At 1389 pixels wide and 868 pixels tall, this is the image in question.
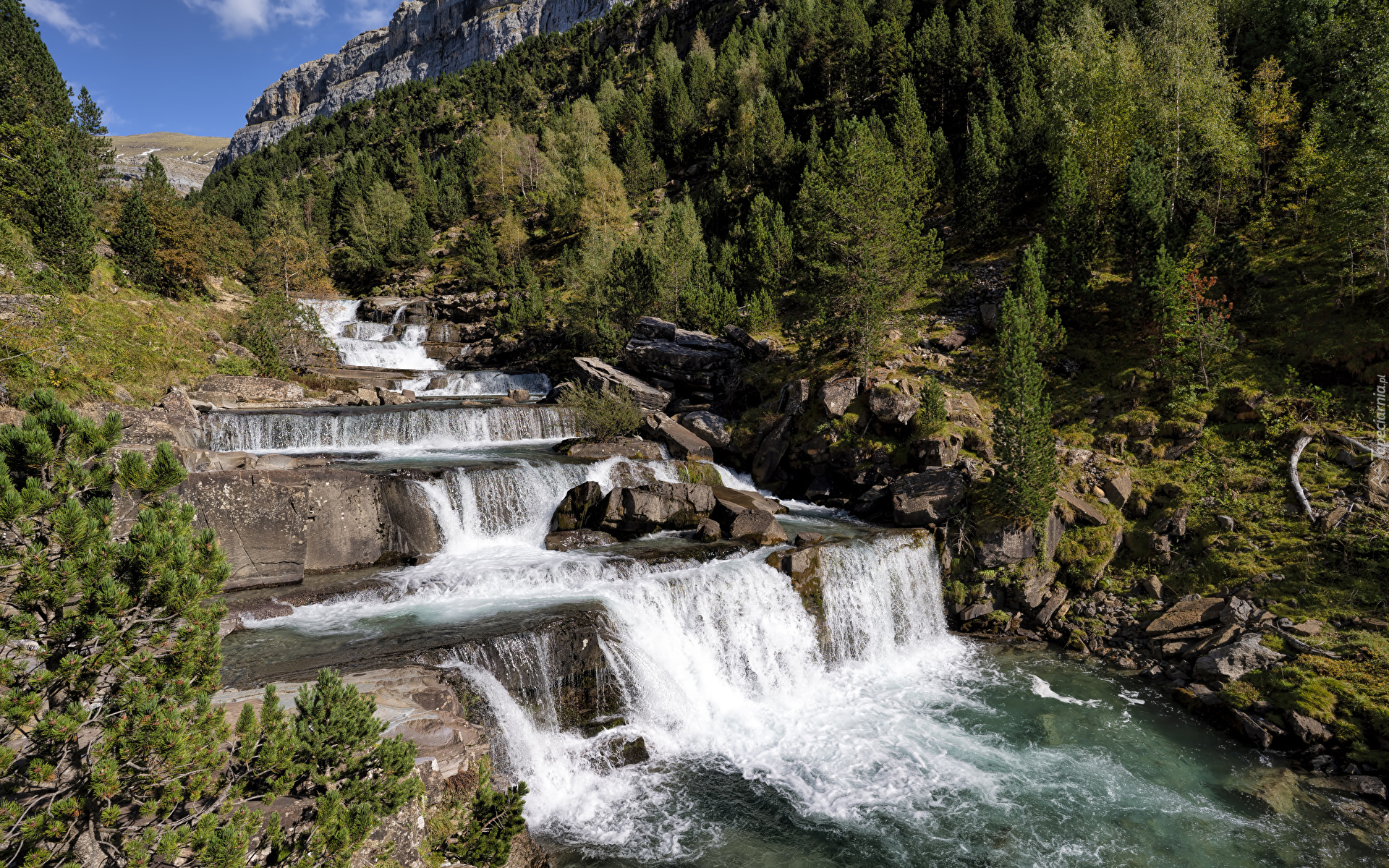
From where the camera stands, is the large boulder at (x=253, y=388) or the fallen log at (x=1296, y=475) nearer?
the fallen log at (x=1296, y=475)

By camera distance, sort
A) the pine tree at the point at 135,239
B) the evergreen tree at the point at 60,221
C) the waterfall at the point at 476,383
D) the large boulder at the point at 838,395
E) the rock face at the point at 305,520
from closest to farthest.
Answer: the rock face at the point at 305,520, the large boulder at the point at 838,395, the evergreen tree at the point at 60,221, the pine tree at the point at 135,239, the waterfall at the point at 476,383

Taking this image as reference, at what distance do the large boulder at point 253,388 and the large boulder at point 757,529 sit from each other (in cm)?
2680

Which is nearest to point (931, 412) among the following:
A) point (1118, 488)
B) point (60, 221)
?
point (1118, 488)

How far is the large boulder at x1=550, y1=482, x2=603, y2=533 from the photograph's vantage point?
2028 cm

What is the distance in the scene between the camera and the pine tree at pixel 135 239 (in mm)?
33094

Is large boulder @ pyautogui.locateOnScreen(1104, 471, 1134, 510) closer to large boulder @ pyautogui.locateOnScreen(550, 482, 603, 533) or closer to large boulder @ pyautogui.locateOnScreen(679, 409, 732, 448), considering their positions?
large boulder @ pyautogui.locateOnScreen(679, 409, 732, 448)

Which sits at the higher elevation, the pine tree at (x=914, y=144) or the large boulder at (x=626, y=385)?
the pine tree at (x=914, y=144)

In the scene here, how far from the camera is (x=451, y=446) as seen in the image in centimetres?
2748

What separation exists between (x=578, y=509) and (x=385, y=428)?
40.8 ft

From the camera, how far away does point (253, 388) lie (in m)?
30.6

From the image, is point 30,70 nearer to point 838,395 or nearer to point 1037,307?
point 838,395

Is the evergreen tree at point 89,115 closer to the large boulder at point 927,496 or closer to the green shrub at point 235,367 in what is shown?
the green shrub at point 235,367

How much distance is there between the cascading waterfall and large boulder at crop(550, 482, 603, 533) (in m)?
33.0

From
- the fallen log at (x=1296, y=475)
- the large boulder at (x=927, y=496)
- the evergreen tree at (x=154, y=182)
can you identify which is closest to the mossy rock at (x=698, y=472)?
the large boulder at (x=927, y=496)
